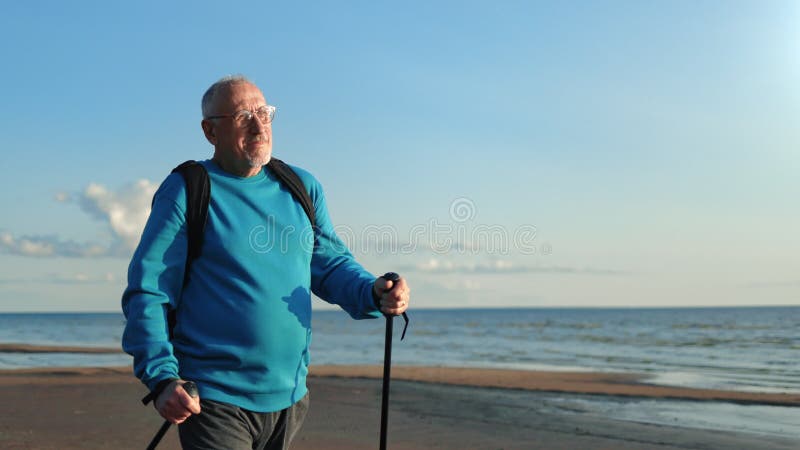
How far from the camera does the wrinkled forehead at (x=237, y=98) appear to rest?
104 inches

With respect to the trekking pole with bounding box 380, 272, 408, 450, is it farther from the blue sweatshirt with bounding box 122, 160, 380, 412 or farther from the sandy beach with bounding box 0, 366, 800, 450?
the sandy beach with bounding box 0, 366, 800, 450

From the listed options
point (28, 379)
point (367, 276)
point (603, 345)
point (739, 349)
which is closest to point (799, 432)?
point (367, 276)

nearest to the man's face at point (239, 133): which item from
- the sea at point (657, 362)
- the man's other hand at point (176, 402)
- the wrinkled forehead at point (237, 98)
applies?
the wrinkled forehead at point (237, 98)

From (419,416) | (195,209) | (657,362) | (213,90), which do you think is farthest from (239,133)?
(657,362)

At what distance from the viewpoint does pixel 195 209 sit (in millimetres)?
2490

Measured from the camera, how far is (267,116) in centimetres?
268

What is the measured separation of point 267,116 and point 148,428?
7455 millimetres

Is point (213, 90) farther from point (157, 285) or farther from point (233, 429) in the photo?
point (233, 429)

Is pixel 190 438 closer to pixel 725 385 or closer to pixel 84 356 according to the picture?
pixel 725 385

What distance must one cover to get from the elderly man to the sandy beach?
593 centimetres

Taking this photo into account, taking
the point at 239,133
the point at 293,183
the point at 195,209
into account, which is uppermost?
the point at 239,133

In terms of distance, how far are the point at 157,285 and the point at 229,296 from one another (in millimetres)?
216

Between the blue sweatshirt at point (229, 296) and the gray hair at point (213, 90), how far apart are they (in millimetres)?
182

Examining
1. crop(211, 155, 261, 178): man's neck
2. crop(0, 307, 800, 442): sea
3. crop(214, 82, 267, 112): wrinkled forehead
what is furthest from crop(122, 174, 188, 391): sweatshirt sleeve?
crop(0, 307, 800, 442): sea
